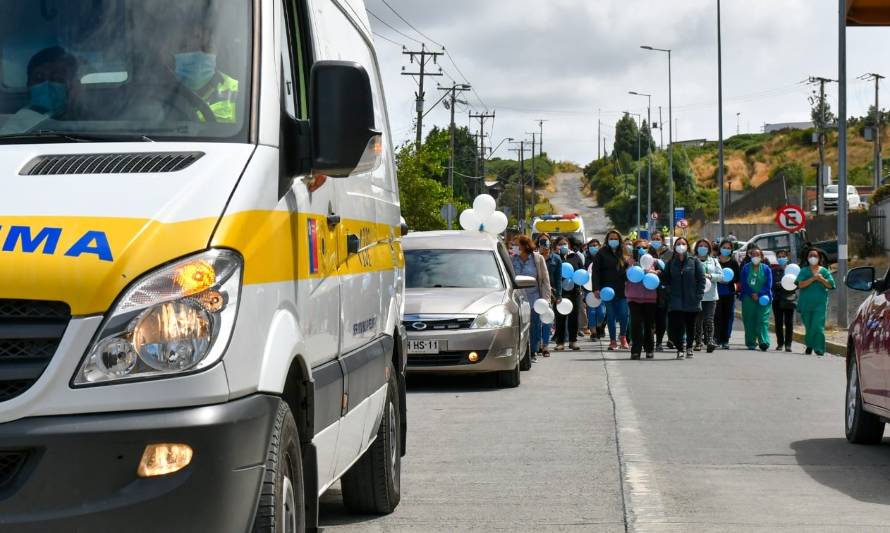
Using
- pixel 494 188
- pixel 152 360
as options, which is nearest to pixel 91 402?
pixel 152 360

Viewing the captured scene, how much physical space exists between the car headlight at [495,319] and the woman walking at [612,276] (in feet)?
23.8

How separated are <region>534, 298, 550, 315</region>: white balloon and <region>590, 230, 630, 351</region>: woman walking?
228cm

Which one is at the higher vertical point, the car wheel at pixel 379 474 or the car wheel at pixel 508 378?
the car wheel at pixel 379 474

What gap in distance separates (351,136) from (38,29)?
116cm

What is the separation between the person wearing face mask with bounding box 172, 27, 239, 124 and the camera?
4.88 m

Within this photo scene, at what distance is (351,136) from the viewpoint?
4906 millimetres

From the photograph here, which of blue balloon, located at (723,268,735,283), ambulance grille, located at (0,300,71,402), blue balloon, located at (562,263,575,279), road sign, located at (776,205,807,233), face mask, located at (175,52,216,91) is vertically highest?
face mask, located at (175,52,216,91)

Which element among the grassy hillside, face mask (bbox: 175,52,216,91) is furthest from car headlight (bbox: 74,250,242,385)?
the grassy hillside

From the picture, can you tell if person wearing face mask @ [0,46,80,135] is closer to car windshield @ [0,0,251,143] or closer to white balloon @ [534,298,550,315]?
car windshield @ [0,0,251,143]

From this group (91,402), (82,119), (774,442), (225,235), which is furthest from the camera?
(774,442)

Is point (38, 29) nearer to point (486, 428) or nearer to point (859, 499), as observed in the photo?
point (859, 499)

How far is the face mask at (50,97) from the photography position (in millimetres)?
4871

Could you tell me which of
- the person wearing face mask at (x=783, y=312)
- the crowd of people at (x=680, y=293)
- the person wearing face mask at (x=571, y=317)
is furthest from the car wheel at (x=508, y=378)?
the person wearing face mask at (x=783, y=312)

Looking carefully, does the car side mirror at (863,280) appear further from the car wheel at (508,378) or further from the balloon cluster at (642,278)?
the balloon cluster at (642,278)
